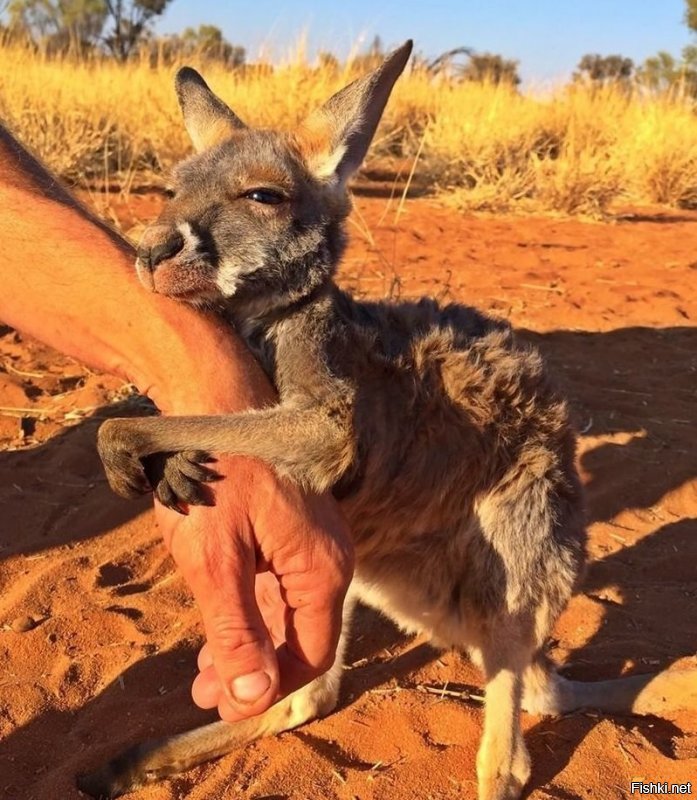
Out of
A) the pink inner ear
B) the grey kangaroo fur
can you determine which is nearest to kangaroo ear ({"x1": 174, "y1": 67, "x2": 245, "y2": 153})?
the grey kangaroo fur

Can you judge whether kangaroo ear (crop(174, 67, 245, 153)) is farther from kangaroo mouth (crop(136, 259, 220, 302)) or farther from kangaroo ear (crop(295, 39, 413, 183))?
kangaroo mouth (crop(136, 259, 220, 302))

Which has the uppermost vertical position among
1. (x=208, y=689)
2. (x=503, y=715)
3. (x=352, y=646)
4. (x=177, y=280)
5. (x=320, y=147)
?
(x=320, y=147)

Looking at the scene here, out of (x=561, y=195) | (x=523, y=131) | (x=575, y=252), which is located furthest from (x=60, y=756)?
(x=523, y=131)

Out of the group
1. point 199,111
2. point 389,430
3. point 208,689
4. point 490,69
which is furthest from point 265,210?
point 490,69

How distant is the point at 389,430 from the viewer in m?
2.74

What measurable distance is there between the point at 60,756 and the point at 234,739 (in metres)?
0.52

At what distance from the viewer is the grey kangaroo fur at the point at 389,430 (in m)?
2.58

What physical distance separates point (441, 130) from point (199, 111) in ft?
35.7

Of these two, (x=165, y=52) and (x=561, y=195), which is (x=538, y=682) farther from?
(x=165, y=52)

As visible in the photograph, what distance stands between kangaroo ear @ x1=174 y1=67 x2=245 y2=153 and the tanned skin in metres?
0.80

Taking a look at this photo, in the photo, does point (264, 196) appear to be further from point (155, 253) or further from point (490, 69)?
point (490, 69)

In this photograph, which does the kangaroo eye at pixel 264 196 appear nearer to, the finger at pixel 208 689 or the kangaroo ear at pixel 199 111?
the kangaroo ear at pixel 199 111

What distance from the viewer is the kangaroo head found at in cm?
249

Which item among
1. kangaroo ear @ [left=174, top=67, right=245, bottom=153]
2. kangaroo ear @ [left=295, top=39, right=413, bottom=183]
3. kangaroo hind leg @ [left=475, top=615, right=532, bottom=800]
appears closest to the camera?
kangaroo hind leg @ [left=475, top=615, right=532, bottom=800]
